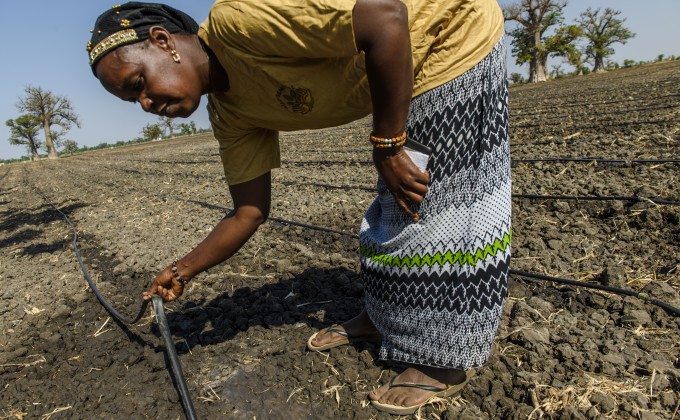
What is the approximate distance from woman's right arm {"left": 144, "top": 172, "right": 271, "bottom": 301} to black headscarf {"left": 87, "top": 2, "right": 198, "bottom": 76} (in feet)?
1.99

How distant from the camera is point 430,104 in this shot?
4.30 ft

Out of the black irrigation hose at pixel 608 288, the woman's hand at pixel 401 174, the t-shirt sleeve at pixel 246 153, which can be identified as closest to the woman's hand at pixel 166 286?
the t-shirt sleeve at pixel 246 153

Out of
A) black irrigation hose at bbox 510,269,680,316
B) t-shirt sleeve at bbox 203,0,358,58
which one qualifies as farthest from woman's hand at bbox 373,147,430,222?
black irrigation hose at bbox 510,269,680,316

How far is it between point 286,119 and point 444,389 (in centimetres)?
107

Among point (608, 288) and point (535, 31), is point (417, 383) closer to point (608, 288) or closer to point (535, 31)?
point (608, 288)

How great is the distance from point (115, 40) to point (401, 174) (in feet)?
2.79

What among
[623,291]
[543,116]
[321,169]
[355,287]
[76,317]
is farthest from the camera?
[543,116]

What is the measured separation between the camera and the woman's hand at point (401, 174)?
1293 millimetres

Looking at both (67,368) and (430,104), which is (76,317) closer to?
(67,368)

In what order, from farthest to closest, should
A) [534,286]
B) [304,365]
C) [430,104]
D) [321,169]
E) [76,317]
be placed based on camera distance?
1. [321,169]
2. [76,317]
3. [534,286]
4. [304,365]
5. [430,104]

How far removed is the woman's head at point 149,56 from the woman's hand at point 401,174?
1.86 ft

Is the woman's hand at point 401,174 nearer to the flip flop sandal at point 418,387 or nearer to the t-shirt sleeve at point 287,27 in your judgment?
the t-shirt sleeve at point 287,27

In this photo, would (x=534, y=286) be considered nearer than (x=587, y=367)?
No

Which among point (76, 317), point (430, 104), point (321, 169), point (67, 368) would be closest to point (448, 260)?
point (430, 104)
